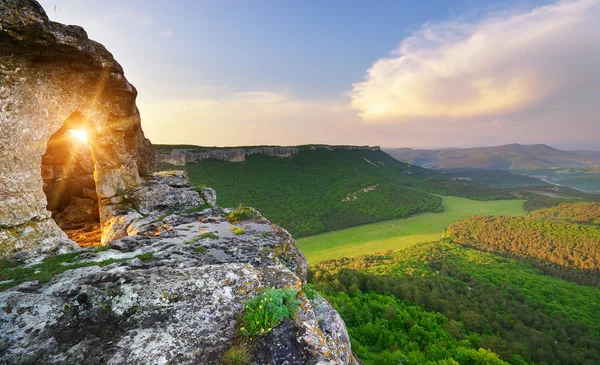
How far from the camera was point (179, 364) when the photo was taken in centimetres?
407

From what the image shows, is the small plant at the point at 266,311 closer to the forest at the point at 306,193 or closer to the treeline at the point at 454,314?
the treeline at the point at 454,314

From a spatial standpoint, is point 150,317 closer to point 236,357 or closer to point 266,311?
point 236,357

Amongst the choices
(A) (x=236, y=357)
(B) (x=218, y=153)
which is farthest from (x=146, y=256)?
(B) (x=218, y=153)

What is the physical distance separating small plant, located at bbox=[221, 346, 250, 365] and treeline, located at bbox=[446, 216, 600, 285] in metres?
95.1

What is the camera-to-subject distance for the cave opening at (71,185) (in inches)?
529

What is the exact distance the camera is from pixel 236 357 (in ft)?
13.4

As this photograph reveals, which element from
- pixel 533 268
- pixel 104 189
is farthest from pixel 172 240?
pixel 533 268

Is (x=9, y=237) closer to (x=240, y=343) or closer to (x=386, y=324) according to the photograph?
(x=240, y=343)

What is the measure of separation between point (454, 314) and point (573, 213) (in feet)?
402

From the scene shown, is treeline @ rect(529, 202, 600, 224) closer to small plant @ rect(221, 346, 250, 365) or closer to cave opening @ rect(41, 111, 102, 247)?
small plant @ rect(221, 346, 250, 365)

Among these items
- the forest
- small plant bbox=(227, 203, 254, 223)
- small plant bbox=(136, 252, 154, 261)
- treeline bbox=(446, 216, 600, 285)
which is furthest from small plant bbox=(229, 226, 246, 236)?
treeline bbox=(446, 216, 600, 285)

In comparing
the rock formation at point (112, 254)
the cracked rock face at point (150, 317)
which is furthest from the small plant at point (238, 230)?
the cracked rock face at point (150, 317)

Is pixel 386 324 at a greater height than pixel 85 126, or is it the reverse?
pixel 85 126

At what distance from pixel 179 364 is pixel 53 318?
2616 mm
